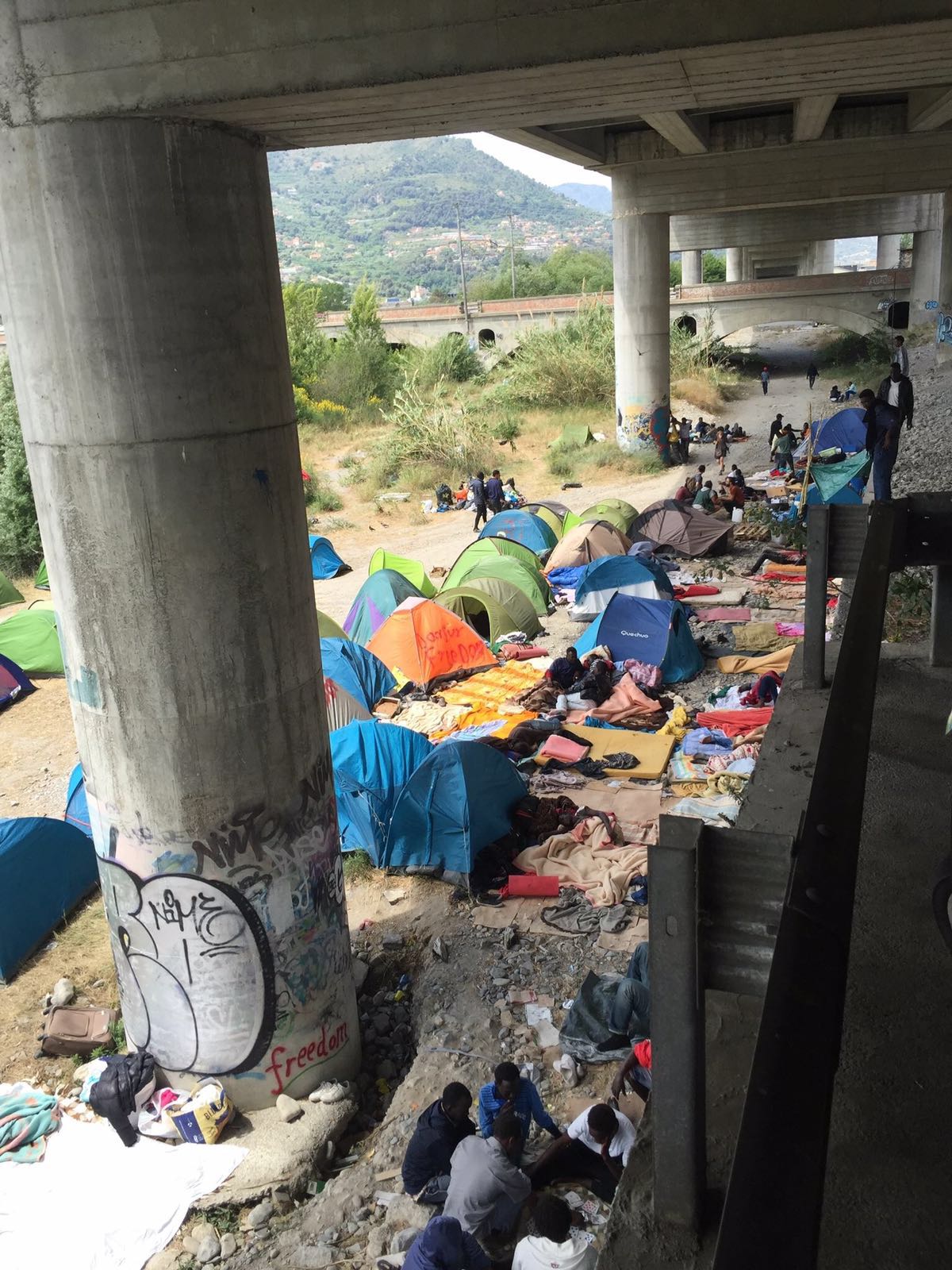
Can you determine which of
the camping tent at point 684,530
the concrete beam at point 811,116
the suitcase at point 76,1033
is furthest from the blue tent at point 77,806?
the concrete beam at point 811,116

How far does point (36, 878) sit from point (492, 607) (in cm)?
851

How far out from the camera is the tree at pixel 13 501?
24.0m

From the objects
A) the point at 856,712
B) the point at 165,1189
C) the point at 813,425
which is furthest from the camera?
the point at 813,425

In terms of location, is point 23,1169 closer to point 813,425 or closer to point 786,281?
point 813,425

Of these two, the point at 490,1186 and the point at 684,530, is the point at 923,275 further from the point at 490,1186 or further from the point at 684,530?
the point at 490,1186

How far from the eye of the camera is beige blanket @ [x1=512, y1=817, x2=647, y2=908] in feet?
31.1

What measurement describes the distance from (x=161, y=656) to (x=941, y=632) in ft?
16.6

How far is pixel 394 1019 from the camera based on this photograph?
8422 millimetres

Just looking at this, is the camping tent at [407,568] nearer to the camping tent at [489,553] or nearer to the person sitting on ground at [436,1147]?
the camping tent at [489,553]

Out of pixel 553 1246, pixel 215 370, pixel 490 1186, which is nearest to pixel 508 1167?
pixel 490 1186

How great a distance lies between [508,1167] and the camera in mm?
5809

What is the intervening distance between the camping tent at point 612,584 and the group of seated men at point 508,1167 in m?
9.82


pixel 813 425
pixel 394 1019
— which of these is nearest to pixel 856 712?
pixel 394 1019

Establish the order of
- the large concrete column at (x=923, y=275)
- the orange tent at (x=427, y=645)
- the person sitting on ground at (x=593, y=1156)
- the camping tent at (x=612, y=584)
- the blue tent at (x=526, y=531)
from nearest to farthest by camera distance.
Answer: the person sitting on ground at (x=593, y=1156) < the orange tent at (x=427, y=645) < the camping tent at (x=612, y=584) < the blue tent at (x=526, y=531) < the large concrete column at (x=923, y=275)
